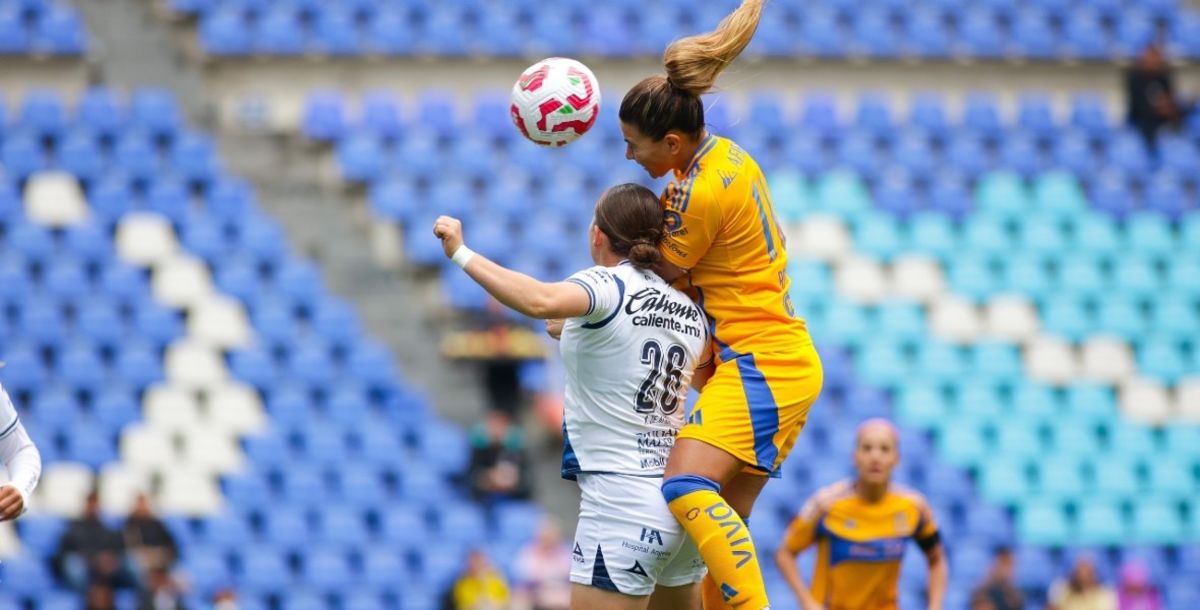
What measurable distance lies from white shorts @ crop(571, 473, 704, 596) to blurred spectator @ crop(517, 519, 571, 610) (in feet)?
21.5

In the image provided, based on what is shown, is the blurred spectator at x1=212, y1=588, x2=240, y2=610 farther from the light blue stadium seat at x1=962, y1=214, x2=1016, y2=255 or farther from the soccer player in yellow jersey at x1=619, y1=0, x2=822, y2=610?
the light blue stadium seat at x1=962, y1=214, x2=1016, y2=255

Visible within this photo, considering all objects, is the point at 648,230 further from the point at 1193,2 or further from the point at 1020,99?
the point at 1193,2

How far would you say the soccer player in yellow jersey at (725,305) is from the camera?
509cm

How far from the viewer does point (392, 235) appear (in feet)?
48.8

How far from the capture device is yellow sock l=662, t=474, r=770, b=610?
198 inches

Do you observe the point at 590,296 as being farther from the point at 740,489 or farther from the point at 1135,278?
the point at 1135,278

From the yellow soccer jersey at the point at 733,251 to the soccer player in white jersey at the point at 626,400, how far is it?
0.10 metres

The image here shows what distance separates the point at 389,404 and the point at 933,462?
17.0 ft

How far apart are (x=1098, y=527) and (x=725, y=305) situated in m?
9.67

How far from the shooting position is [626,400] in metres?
5.23

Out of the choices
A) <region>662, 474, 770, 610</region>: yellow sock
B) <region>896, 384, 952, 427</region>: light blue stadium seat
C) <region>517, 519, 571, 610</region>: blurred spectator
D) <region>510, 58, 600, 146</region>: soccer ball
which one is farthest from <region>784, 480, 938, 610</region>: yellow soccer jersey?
<region>896, 384, 952, 427</region>: light blue stadium seat

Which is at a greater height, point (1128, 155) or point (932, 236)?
point (1128, 155)

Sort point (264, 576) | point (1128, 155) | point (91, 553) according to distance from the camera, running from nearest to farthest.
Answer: point (91, 553) < point (264, 576) < point (1128, 155)

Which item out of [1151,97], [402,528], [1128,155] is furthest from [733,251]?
[1151,97]
